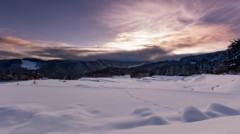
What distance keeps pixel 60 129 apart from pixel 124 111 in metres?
1.68

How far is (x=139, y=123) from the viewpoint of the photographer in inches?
102

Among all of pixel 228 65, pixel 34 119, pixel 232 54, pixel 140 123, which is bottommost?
pixel 140 123

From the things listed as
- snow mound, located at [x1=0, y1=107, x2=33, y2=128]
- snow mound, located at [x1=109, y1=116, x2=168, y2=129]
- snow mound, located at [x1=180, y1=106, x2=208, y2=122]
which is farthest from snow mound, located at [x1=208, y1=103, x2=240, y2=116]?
snow mound, located at [x1=0, y1=107, x2=33, y2=128]

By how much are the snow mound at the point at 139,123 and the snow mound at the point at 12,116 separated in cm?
193

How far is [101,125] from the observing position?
97.3 inches

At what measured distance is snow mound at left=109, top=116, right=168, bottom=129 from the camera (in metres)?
2.46

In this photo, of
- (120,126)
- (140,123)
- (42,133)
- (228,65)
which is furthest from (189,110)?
(228,65)

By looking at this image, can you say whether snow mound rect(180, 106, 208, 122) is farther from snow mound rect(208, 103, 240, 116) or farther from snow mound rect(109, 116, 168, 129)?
snow mound rect(208, 103, 240, 116)

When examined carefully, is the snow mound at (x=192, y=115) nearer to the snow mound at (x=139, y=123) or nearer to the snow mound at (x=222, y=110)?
the snow mound at (x=139, y=123)

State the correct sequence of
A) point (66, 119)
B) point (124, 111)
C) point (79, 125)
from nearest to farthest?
point (79, 125) < point (66, 119) < point (124, 111)

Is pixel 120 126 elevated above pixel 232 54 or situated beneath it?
situated beneath

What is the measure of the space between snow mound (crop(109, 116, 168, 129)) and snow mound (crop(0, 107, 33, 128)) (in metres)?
1.93

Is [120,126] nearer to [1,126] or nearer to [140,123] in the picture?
[140,123]

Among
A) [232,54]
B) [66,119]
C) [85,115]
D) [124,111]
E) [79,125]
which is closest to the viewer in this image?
[79,125]
